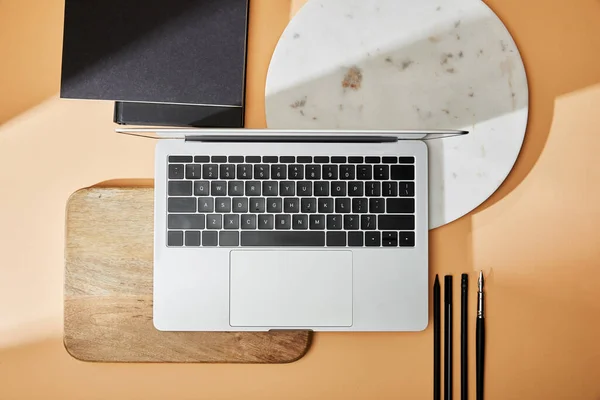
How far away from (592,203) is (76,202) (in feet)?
2.83

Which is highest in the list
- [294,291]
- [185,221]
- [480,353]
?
[185,221]

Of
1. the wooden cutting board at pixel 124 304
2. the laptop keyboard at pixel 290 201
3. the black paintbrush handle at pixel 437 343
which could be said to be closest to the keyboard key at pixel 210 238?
the laptop keyboard at pixel 290 201

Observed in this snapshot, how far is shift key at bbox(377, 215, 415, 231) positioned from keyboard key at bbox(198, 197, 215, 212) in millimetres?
257

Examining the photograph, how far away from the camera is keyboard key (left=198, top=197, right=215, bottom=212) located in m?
0.74

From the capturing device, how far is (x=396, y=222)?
75 cm

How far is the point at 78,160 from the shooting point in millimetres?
820

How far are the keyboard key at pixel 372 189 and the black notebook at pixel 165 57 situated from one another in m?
0.24

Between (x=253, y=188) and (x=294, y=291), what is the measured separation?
0.57 feet

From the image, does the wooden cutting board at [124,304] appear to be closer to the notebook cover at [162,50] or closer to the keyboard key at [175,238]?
the keyboard key at [175,238]

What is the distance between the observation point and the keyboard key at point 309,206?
0.74 metres

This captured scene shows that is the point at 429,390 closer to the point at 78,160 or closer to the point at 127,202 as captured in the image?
the point at 127,202

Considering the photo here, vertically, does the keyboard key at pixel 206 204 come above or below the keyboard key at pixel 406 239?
above

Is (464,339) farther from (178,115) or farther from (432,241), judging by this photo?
(178,115)

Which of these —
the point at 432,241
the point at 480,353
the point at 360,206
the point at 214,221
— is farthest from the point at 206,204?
the point at 480,353
